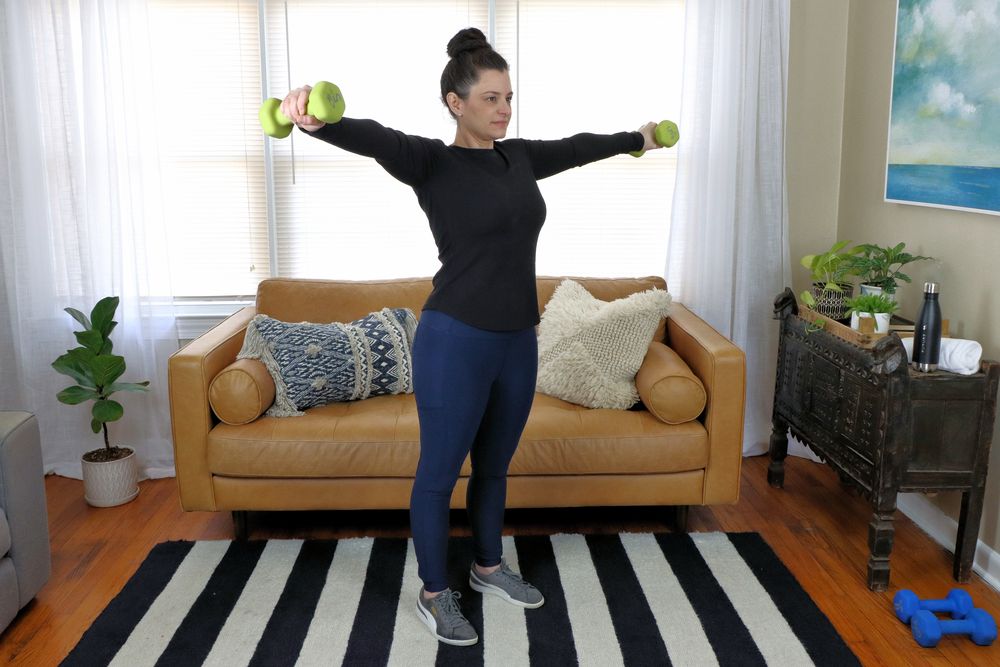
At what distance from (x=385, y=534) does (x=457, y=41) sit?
5.39 feet

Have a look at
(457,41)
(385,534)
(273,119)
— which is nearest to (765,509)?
(385,534)

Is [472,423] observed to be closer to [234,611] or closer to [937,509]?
[234,611]

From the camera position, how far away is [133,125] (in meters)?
3.36

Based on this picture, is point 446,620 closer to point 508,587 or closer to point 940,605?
point 508,587

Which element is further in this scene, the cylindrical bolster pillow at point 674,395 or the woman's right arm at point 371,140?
the cylindrical bolster pillow at point 674,395

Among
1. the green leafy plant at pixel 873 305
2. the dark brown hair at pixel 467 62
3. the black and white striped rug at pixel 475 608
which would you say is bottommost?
the black and white striped rug at pixel 475 608

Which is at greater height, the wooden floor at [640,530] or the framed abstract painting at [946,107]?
the framed abstract painting at [946,107]

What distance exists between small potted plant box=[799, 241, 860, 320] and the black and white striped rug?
34.0 inches

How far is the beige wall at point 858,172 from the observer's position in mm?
2744

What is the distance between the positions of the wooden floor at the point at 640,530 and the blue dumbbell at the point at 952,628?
1.1 inches

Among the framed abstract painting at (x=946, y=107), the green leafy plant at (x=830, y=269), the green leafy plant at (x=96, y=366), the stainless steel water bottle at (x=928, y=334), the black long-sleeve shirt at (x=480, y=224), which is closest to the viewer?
the black long-sleeve shirt at (x=480, y=224)

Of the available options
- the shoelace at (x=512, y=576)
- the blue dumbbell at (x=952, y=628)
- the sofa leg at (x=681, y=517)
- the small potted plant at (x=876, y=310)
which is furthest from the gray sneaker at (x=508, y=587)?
the small potted plant at (x=876, y=310)

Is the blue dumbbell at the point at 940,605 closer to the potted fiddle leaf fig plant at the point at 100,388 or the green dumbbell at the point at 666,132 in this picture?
the green dumbbell at the point at 666,132

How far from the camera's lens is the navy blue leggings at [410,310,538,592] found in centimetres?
206
